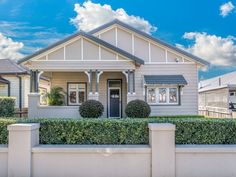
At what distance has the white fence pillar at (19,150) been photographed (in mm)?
5875

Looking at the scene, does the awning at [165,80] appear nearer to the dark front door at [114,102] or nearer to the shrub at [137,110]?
the shrub at [137,110]

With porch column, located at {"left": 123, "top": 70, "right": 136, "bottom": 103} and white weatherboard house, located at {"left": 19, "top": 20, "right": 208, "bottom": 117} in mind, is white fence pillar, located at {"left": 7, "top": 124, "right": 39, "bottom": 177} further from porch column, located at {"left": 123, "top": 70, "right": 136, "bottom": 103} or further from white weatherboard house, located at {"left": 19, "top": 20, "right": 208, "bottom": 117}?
porch column, located at {"left": 123, "top": 70, "right": 136, "bottom": 103}

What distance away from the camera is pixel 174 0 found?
65.2 feet

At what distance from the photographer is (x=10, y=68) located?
885 inches

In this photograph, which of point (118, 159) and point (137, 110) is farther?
point (137, 110)

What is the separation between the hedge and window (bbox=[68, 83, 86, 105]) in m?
13.6

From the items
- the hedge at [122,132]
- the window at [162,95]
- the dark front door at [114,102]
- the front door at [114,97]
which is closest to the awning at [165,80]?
the window at [162,95]

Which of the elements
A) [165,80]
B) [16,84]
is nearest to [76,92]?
[16,84]

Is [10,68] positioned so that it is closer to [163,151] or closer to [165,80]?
[165,80]

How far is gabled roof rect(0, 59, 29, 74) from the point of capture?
21.6m

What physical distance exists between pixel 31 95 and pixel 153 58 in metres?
8.33

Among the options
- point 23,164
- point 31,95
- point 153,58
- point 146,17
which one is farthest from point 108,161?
point 146,17

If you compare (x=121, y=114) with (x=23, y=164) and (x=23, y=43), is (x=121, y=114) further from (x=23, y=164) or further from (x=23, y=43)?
(x=23, y=164)

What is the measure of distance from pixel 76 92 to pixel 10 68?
6485mm
